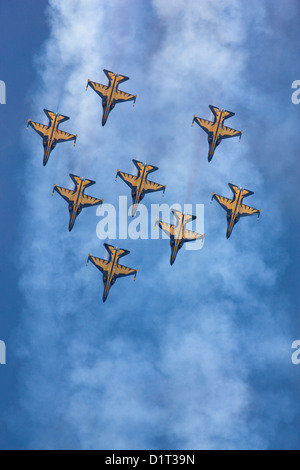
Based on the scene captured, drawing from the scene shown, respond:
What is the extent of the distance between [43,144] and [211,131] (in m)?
37.0

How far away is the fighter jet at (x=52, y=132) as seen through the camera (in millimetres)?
151250

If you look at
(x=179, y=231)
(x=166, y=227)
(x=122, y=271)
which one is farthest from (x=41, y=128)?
(x=179, y=231)

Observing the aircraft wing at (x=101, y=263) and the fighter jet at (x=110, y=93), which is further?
the aircraft wing at (x=101, y=263)

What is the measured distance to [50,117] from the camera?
15100 centimetres

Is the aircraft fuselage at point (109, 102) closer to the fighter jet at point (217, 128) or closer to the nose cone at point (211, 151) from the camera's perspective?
the fighter jet at point (217, 128)

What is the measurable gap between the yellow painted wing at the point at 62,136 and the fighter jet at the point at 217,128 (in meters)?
27.1

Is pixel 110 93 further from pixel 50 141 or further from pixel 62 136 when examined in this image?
pixel 50 141

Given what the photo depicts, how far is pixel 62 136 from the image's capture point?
15312 cm

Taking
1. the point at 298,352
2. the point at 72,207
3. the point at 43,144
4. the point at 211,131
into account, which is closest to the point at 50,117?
the point at 43,144

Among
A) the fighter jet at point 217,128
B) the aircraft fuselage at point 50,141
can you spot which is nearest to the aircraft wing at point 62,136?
the aircraft fuselage at point 50,141

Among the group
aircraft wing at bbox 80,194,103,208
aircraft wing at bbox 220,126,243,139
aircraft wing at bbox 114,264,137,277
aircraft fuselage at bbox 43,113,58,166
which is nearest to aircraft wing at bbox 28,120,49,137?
aircraft fuselage at bbox 43,113,58,166

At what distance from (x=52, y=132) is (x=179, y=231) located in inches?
1385
